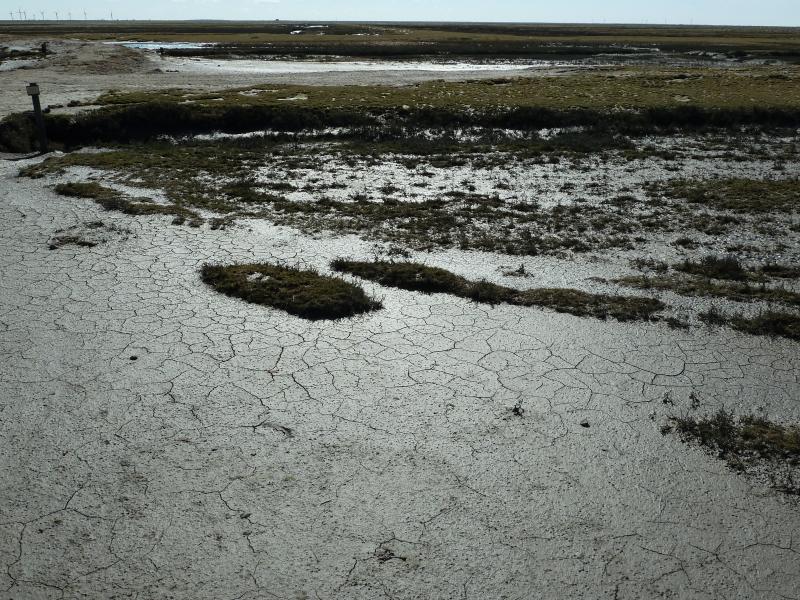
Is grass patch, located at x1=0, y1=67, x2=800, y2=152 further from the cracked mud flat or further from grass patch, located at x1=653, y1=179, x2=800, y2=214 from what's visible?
the cracked mud flat

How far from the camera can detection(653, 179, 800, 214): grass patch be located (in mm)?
15359

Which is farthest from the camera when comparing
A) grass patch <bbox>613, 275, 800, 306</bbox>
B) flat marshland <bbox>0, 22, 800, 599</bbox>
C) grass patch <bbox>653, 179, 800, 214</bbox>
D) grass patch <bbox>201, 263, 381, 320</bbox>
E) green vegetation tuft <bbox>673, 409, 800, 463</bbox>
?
grass patch <bbox>653, 179, 800, 214</bbox>

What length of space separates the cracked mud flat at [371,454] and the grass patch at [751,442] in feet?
0.66

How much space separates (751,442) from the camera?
6.52 metres

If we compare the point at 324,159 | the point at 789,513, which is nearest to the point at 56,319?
the point at 789,513

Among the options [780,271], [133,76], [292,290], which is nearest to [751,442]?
[780,271]

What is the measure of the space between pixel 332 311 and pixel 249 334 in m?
1.28

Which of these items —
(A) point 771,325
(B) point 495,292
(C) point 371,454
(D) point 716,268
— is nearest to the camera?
(C) point 371,454

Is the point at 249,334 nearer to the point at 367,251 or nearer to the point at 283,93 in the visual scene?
the point at 367,251

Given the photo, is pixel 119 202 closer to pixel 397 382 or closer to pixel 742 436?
pixel 397 382

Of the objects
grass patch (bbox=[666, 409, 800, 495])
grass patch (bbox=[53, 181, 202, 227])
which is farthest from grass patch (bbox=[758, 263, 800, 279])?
grass patch (bbox=[53, 181, 202, 227])

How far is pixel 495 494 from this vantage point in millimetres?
5883

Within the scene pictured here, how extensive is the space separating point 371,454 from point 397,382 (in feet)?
4.61

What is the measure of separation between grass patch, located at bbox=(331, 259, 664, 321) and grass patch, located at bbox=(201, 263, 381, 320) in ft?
2.69
